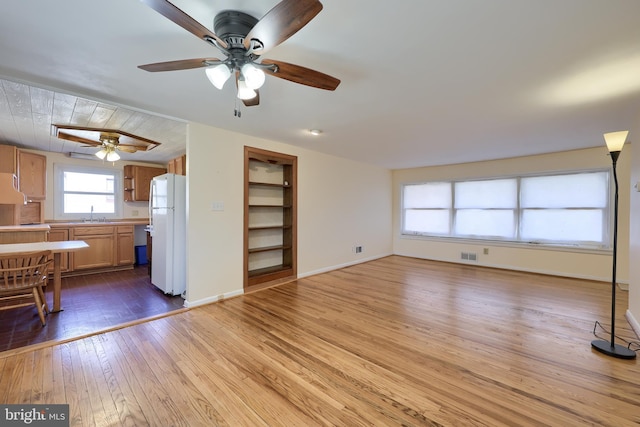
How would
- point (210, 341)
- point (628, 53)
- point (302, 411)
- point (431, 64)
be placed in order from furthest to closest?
point (210, 341)
point (431, 64)
point (628, 53)
point (302, 411)

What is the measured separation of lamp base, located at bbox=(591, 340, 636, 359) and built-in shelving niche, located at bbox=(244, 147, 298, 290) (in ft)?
12.2

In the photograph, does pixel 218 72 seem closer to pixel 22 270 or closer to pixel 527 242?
pixel 22 270

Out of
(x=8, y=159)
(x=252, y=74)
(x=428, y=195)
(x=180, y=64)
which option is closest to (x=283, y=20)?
(x=252, y=74)

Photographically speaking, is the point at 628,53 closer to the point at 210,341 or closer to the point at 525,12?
the point at 525,12

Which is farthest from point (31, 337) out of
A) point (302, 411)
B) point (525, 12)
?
Answer: point (525, 12)

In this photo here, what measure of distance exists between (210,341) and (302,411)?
1251 mm

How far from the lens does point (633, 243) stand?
9.30ft

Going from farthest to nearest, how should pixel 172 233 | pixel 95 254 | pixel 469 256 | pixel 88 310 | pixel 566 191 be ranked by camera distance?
pixel 469 256, pixel 95 254, pixel 566 191, pixel 172 233, pixel 88 310

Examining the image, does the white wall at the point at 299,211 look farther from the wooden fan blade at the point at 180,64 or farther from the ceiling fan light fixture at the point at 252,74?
the ceiling fan light fixture at the point at 252,74

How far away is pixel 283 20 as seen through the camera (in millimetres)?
1183

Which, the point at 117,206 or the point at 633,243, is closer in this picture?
the point at 633,243

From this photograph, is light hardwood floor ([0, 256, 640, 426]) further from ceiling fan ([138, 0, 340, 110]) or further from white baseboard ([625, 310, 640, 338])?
ceiling fan ([138, 0, 340, 110])

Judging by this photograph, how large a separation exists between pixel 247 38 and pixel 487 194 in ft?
19.4

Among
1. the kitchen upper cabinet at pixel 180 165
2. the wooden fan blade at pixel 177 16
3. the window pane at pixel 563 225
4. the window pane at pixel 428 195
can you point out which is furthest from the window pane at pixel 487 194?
the wooden fan blade at pixel 177 16
